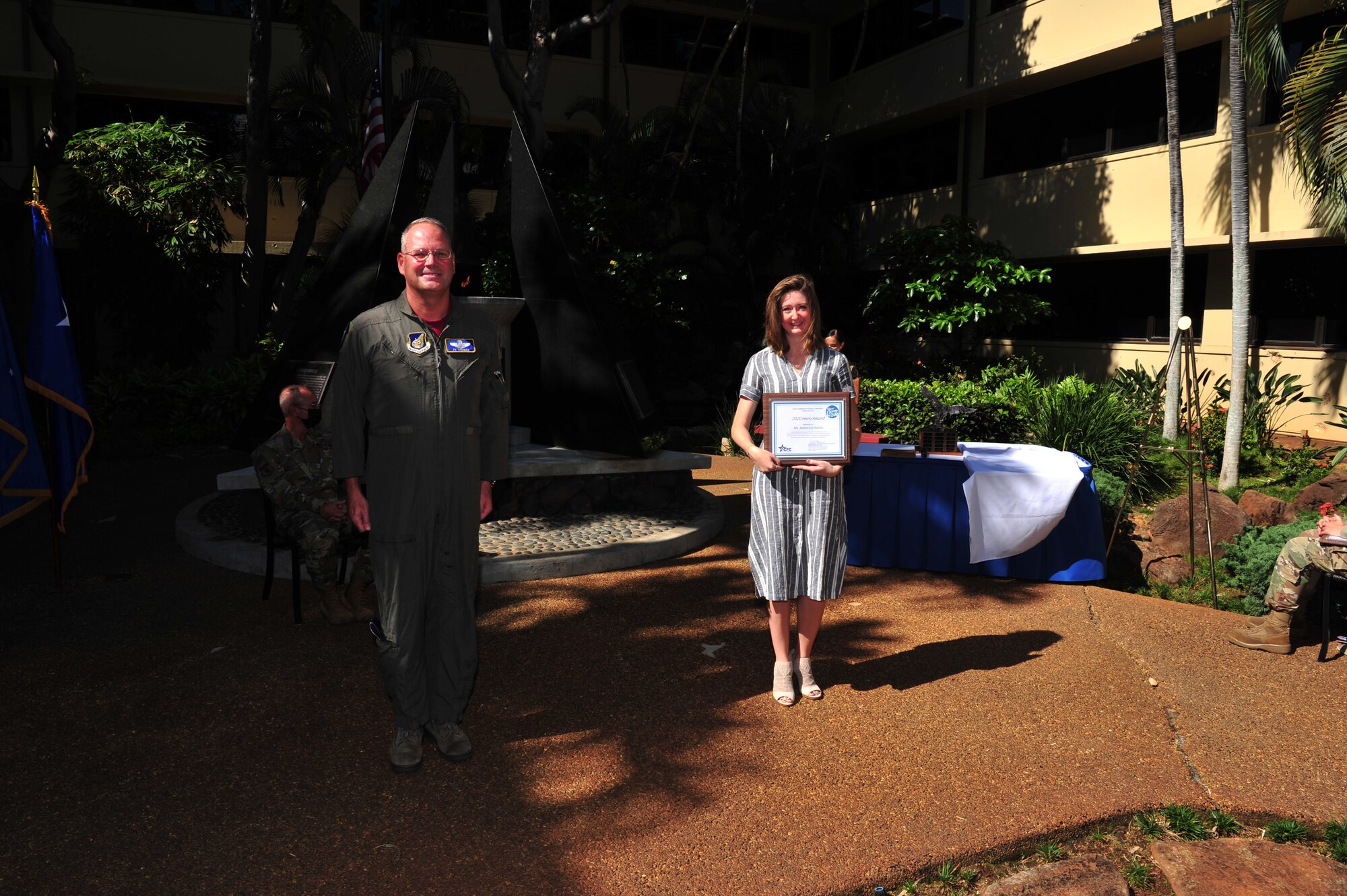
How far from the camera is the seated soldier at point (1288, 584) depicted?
525 cm

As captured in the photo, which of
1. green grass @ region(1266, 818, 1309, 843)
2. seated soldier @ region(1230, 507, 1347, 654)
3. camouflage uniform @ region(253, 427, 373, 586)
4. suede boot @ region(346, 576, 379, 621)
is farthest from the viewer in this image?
suede boot @ region(346, 576, 379, 621)

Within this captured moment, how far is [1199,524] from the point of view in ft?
26.7

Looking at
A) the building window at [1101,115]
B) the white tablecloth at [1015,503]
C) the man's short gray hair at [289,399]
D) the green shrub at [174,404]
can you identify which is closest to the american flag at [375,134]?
the man's short gray hair at [289,399]

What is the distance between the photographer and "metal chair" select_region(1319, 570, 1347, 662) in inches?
202

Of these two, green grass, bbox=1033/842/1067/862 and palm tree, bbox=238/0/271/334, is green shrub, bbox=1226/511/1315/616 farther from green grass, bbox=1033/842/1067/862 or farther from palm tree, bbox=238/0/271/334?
palm tree, bbox=238/0/271/334

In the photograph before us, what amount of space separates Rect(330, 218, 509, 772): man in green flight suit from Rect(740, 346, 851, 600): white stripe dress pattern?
52.2 inches

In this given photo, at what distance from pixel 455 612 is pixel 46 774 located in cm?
171

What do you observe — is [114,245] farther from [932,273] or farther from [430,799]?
[430,799]

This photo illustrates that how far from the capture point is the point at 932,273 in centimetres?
1345

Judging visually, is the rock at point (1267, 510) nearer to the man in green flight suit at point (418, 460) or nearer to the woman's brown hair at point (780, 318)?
the woman's brown hair at point (780, 318)

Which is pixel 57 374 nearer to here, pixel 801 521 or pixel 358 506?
pixel 358 506

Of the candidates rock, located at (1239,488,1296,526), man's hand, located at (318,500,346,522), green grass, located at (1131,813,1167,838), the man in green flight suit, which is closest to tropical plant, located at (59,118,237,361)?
man's hand, located at (318,500,346,522)

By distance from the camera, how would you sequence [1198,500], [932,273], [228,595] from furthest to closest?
[932,273] → [1198,500] → [228,595]

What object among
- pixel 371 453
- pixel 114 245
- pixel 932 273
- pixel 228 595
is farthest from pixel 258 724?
pixel 114 245
